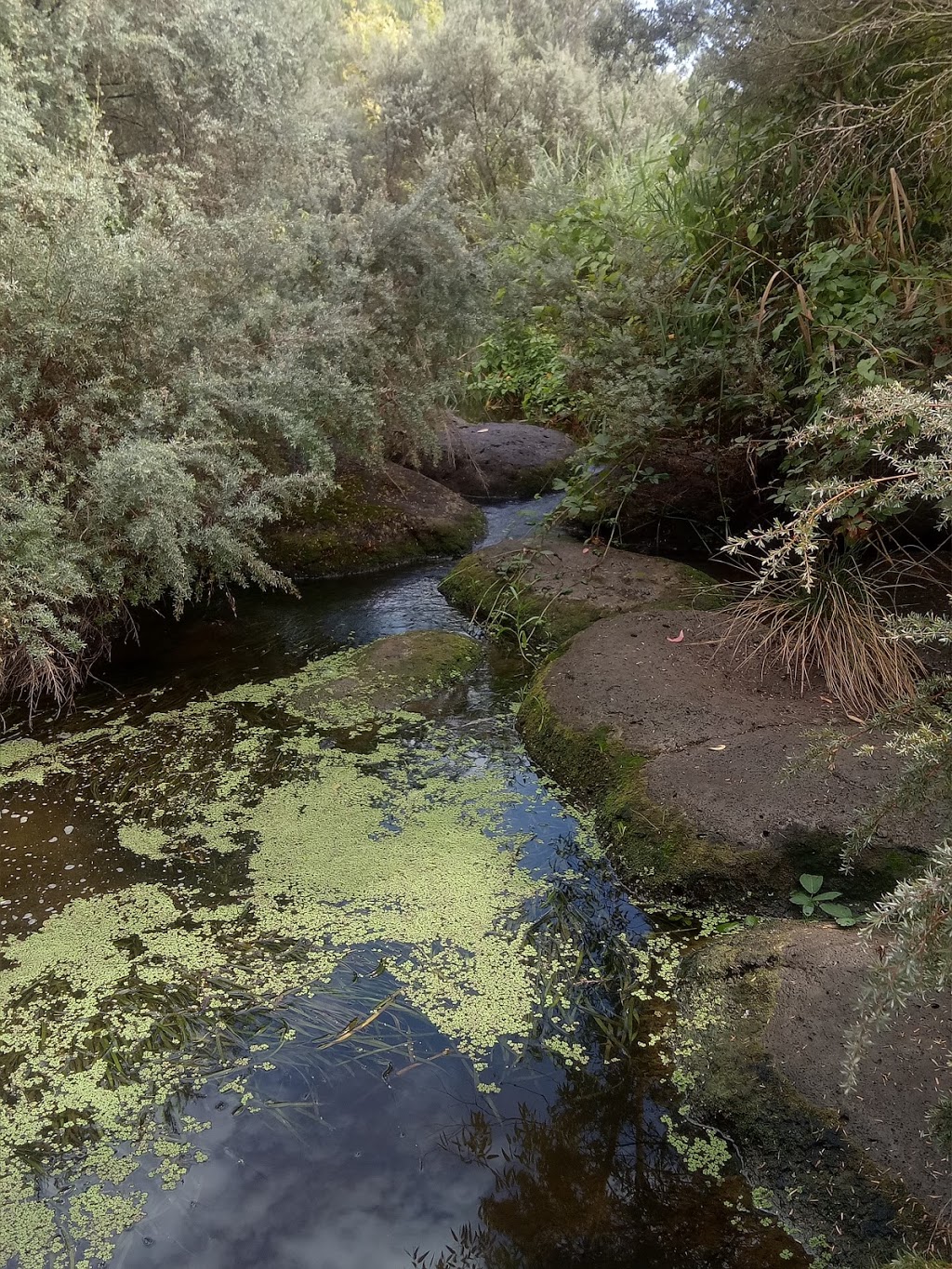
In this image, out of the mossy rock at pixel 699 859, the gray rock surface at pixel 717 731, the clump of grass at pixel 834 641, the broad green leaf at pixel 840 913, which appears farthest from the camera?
the clump of grass at pixel 834 641

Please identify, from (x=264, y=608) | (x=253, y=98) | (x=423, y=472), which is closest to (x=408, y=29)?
(x=253, y=98)

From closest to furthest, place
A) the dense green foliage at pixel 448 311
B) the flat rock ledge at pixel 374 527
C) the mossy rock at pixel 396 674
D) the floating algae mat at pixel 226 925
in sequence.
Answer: the floating algae mat at pixel 226 925, the dense green foliage at pixel 448 311, the mossy rock at pixel 396 674, the flat rock ledge at pixel 374 527

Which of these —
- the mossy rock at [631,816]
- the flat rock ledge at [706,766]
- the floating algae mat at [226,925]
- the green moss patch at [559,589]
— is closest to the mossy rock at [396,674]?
the floating algae mat at [226,925]

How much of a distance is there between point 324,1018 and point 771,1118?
105cm

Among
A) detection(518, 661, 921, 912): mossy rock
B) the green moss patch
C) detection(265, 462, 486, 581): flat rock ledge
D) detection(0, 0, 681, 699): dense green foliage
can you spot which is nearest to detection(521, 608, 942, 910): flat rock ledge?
detection(518, 661, 921, 912): mossy rock

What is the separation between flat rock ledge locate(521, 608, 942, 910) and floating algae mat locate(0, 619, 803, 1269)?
0.58 feet

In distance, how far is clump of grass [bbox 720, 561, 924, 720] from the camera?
3223mm

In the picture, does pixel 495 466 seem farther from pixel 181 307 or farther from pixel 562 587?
pixel 181 307

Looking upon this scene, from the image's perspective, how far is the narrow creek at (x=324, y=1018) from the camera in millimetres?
1691

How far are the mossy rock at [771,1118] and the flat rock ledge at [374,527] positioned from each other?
12.5 feet

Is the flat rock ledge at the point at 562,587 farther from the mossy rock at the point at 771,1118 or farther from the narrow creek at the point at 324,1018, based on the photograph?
the mossy rock at the point at 771,1118

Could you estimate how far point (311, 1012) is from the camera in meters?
2.18

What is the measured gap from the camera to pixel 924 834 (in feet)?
7.83

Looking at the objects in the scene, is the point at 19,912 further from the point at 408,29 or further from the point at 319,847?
the point at 408,29
